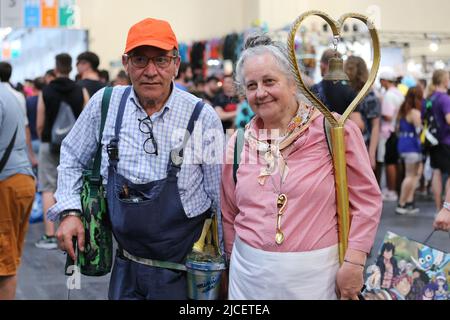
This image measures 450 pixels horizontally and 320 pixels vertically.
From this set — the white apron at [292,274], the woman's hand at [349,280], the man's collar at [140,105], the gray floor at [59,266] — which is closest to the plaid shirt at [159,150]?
the man's collar at [140,105]

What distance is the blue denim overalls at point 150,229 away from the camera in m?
2.88

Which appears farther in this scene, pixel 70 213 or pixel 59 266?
pixel 59 266

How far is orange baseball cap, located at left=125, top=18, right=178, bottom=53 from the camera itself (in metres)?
2.89

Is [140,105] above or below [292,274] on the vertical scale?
above

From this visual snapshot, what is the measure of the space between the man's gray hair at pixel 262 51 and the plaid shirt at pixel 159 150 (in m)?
0.25

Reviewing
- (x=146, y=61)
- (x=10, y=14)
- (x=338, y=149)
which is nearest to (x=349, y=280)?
(x=338, y=149)

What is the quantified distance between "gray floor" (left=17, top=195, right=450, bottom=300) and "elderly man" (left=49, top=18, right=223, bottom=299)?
8.34 ft

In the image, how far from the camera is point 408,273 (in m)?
4.32

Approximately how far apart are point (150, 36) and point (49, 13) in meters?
8.96

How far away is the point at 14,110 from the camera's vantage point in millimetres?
4457

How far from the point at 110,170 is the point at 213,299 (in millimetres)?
642

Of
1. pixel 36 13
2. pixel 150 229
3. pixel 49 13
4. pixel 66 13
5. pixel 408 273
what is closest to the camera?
pixel 150 229

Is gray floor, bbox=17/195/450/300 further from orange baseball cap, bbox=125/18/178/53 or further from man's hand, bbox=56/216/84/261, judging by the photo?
orange baseball cap, bbox=125/18/178/53

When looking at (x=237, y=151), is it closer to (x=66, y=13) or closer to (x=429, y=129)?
(x=429, y=129)
